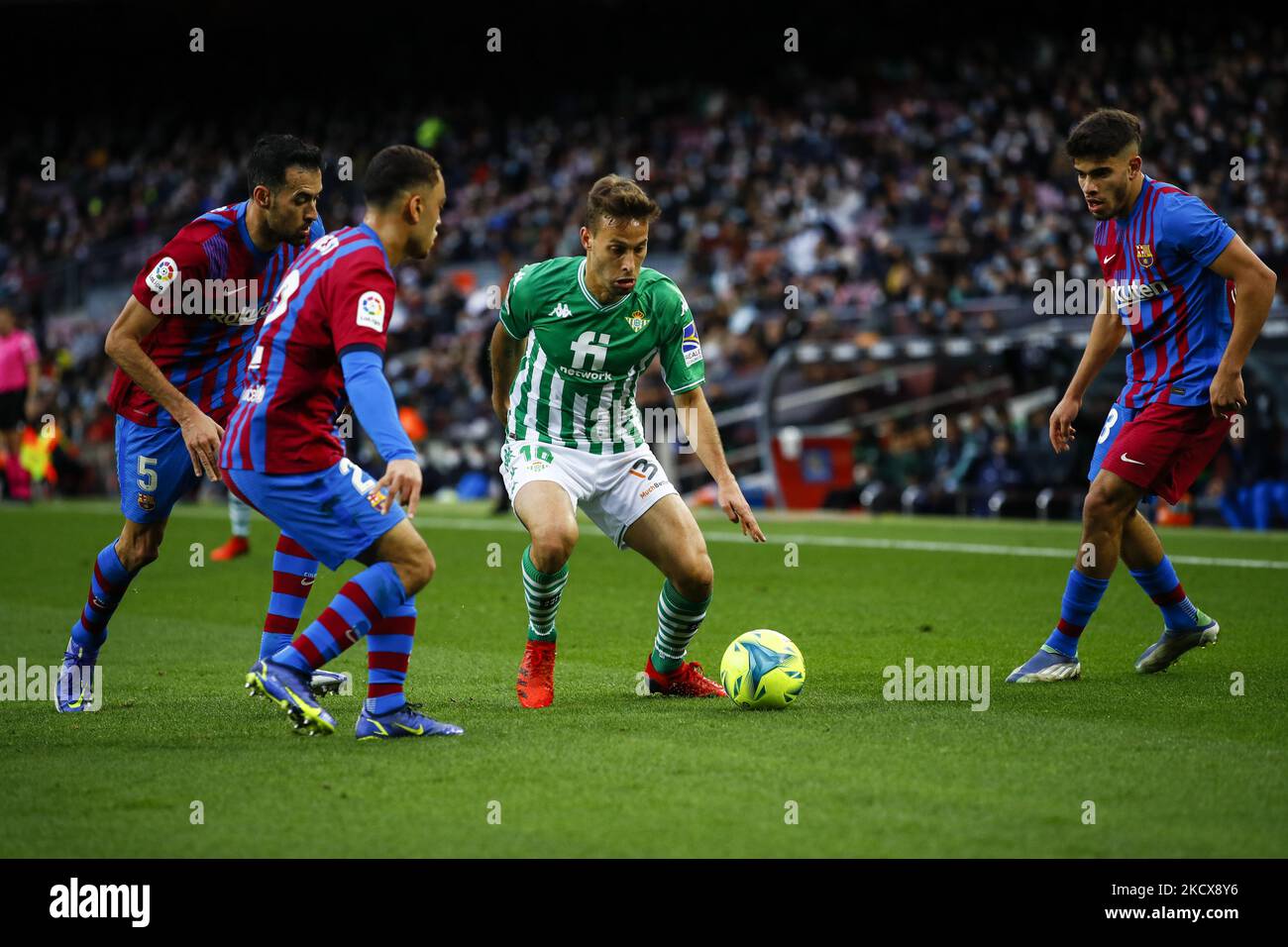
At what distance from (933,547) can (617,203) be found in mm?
8565

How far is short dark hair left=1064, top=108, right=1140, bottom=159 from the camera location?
6.76 m

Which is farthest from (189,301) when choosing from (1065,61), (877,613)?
(1065,61)

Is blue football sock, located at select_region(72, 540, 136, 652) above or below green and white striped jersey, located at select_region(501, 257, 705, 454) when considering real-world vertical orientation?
below

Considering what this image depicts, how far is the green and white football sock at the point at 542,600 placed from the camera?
6.48m

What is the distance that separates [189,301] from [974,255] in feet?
59.3

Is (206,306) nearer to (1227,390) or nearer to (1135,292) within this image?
(1135,292)

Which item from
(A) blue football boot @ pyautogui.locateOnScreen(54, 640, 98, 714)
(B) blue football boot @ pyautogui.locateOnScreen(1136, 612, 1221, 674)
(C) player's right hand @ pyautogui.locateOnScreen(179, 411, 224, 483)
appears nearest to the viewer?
(C) player's right hand @ pyautogui.locateOnScreen(179, 411, 224, 483)

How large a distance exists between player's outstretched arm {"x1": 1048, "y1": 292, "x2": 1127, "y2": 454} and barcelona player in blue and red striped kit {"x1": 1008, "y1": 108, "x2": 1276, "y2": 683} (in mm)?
96

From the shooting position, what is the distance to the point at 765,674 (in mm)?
6203

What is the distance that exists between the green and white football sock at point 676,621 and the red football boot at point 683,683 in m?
0.11

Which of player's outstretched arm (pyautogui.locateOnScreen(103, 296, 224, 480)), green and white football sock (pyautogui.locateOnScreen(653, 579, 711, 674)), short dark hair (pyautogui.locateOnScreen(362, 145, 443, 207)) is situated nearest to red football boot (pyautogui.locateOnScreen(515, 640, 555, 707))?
green and white football sock (pyautogui.locateOnScreen(653, 579, 711, 674))

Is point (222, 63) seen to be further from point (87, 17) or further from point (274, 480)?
point (274, 480)
